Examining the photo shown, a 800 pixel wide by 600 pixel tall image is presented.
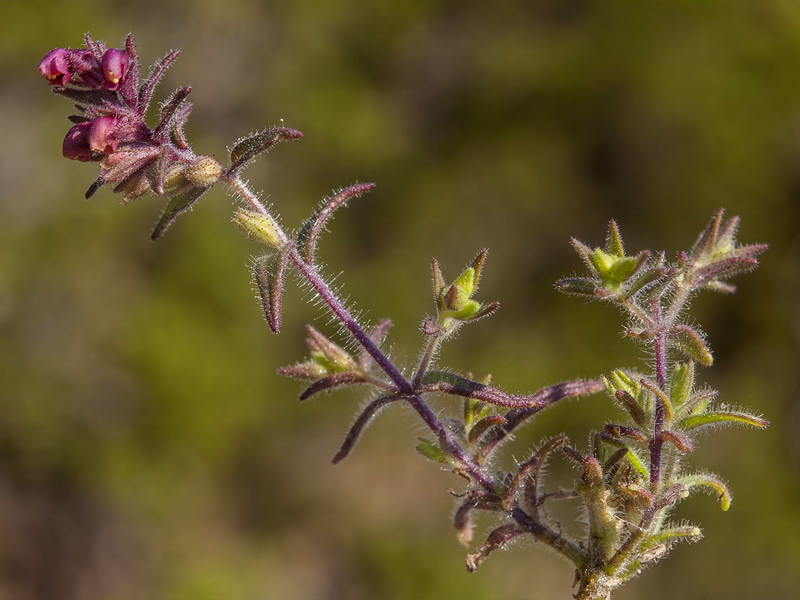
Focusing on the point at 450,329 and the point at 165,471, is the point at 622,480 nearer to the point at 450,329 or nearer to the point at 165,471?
the point at 450,329

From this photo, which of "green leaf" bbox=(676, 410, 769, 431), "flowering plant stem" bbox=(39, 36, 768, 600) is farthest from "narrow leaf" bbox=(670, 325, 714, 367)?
"green leaf" bbox=(676, 410, 769, 431)

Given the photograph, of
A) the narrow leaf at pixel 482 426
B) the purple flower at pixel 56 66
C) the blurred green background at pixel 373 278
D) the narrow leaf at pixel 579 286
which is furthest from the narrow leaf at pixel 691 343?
the blurred green background at pixel 373 278

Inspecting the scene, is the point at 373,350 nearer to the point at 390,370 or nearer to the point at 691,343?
the point at 390,370

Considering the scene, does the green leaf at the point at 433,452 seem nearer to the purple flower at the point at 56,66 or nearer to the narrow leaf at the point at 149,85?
the narrow leaf at the point at 149,85

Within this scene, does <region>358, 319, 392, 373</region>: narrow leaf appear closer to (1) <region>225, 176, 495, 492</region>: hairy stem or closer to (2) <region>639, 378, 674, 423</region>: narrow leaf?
(1) <region>225, 176, 495, 492</region>: hairy stem

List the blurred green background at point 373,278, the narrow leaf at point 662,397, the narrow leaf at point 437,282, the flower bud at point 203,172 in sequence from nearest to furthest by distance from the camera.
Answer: the narrow leaf at point 662,397 < the flower bud at point 203,172 < the narrow leaf at point 437,282 < the blurred green background at point 373,278

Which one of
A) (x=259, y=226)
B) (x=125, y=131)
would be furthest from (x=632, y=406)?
(x=125, y=131)
